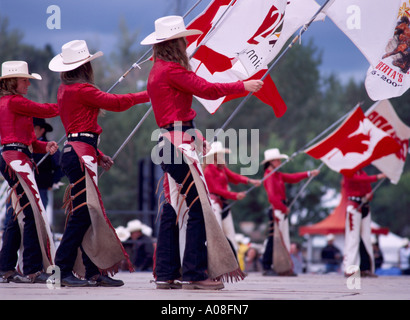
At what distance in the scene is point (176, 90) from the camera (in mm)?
6039

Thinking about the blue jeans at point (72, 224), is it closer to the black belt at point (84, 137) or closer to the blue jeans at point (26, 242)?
the black belt at point (84, 137)

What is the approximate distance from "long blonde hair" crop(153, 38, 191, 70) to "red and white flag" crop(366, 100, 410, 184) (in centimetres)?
633

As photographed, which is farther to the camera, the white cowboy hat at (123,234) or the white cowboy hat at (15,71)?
the white cowboy hat at (123,234)

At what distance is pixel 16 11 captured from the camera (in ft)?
146

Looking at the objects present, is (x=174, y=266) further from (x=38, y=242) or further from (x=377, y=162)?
(x=377, y=162)

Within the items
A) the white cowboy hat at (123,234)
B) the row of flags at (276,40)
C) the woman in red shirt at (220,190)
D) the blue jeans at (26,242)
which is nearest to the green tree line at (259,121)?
the white cowboy hat at (123,234)

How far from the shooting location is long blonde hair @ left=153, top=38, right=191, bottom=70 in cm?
609

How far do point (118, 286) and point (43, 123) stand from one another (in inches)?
130

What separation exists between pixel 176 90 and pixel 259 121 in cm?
4216

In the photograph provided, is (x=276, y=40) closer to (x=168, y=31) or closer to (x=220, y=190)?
(x=168, y=31)

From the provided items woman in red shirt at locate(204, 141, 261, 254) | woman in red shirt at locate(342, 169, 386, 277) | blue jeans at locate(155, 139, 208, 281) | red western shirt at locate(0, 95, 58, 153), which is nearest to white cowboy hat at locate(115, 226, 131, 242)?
woman in red shirt at locate(204, 141, 261, 254)

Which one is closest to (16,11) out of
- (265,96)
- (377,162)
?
(377,162)

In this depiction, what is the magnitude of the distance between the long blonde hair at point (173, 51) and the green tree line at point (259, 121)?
91.1 feet

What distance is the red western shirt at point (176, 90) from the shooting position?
5.92 meters
